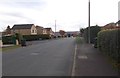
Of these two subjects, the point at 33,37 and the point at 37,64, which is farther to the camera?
the point at 33,37

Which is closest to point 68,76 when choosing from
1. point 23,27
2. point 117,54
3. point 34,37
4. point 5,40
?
point 117,54

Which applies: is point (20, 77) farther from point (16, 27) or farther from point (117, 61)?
point (16, 27)

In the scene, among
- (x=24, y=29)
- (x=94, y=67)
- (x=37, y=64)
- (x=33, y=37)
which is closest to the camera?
(x=94, y=67)

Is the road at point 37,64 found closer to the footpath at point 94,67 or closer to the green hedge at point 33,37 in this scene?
the footpath at point 94,67

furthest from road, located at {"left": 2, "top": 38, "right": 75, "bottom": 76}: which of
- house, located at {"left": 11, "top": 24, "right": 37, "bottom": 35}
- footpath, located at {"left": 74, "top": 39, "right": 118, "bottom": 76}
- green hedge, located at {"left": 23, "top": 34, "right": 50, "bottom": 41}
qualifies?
house, located at {"left": 11, "top": 24, "right": 37, "bottom": 35}

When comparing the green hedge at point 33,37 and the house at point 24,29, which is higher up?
the house at point 24,29

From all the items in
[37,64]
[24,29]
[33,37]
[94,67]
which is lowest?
[37,64]

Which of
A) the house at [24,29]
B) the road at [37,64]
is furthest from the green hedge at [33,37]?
the road at [37,64]

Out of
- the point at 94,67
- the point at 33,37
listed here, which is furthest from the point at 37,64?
the point at 33,37

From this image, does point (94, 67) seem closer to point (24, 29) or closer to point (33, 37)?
point (33, 37)

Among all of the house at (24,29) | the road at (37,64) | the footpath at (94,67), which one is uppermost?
the house at (24,29)

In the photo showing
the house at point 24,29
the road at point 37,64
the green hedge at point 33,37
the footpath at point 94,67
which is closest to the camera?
the footpath at point 94,67

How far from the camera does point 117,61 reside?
1319cm

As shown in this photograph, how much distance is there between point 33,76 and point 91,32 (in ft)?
106
